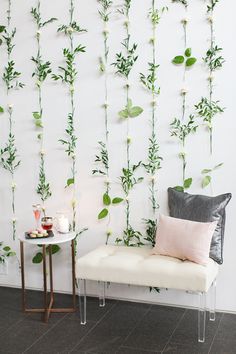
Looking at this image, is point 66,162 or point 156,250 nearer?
point 156,250

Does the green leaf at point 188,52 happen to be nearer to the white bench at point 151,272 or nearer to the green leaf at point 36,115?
the green leaf at point 36,115

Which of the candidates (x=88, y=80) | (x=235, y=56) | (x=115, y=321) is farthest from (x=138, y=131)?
(x=115, y=321)

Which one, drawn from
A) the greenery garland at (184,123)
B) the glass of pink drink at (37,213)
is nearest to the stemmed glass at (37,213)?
the glass of pink drink at (37,213)

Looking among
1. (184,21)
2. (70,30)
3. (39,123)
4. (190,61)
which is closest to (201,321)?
(190,61)

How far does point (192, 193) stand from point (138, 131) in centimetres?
59

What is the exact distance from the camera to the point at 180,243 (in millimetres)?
3348

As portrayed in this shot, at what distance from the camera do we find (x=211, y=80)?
3537 mm

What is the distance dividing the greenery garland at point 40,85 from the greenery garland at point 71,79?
0.10m

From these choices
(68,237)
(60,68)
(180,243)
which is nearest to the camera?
(180,243)

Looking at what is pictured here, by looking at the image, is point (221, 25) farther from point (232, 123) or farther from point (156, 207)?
point (156, 207)

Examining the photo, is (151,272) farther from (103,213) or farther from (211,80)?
(211,80)

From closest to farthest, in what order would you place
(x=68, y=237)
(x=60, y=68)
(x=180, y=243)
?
(x=180, y=243) < (x=68, y=237) < (x=60, y=68)

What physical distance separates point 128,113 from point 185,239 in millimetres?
1023

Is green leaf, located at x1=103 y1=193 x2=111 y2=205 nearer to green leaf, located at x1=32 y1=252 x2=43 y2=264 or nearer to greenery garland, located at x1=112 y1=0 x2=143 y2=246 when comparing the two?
greenery garland, located at x1=112 y1=0 x2=143 y2=246
